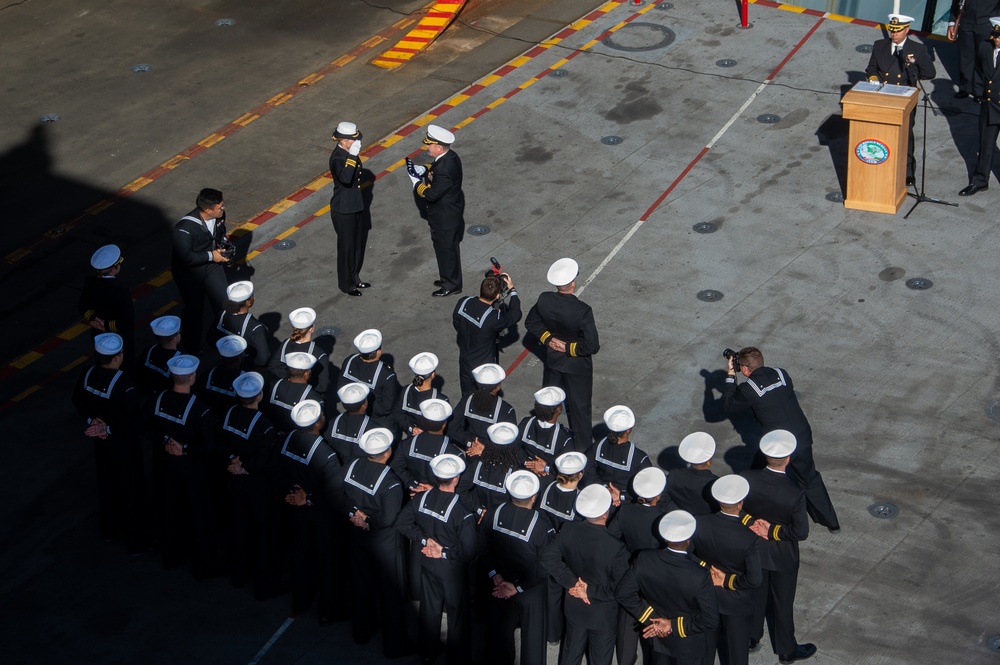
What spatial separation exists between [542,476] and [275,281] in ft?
20.7

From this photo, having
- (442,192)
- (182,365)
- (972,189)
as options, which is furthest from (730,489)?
(972,189)

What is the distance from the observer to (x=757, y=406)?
10.2 metres

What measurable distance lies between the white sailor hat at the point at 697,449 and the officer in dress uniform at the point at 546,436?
1.01 m

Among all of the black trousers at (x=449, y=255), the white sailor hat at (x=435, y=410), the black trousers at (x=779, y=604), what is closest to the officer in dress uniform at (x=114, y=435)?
the white sailor hat at (x=435, y=410)

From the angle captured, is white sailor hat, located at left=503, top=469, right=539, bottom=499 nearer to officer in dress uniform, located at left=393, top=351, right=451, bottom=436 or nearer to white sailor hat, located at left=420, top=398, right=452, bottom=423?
white sailor hat, located at left=420, top=398, right=452, bottom=423

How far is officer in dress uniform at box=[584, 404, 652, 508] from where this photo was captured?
9734mm

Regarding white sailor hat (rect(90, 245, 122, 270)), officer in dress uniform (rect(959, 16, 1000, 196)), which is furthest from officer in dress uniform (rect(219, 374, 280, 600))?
officer in dress uniform (rect(959, 16, 1000, 196))

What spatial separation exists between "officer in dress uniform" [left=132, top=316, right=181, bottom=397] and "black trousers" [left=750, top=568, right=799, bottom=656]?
5.65 metres

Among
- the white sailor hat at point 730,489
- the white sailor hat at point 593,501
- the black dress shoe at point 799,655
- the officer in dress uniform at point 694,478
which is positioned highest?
the white sailor hat at point 593,501

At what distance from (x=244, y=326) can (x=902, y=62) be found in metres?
8.92

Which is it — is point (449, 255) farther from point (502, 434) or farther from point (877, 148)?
point (877, 148)

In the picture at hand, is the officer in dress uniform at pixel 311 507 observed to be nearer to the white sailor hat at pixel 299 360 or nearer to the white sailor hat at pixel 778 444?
the white sailor hat at pixel 299 360

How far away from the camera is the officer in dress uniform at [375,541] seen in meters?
9.46

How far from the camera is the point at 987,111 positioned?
14.9m
